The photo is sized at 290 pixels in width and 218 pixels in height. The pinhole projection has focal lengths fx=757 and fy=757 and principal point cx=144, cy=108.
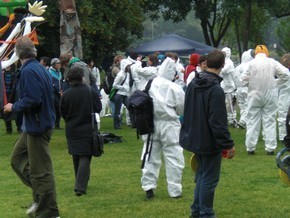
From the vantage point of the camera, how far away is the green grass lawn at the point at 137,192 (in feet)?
29.9

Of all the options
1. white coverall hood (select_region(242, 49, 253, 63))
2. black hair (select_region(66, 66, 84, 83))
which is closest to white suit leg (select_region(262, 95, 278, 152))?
white coverall hood (select_region(242, 49, 253, 63))

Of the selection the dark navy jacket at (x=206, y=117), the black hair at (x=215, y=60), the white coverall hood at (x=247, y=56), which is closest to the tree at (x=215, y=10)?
the white coverall hood at (x=247, y=56)

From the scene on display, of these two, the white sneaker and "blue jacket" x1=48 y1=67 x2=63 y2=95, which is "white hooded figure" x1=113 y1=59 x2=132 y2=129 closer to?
"blue jacket" x1=48 y1=67 x2=63 y2=95

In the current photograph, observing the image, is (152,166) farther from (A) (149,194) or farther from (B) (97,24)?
(B) (97,24)

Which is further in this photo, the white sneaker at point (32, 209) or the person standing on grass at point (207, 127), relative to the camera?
the white sneaker at point (32, 209)

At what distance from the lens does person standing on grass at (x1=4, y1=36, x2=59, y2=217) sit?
314 inches

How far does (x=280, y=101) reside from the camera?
633 inches

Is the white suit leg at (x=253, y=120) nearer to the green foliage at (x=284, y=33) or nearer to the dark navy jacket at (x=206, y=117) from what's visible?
the dark navy jacket at (x=206, y=117)

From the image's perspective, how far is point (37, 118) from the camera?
26.5 feet

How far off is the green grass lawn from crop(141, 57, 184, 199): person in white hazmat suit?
27 centimetres

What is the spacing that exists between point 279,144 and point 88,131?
692 cm

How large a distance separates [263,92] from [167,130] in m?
4.41

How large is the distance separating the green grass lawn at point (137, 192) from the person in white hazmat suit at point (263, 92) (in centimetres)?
44

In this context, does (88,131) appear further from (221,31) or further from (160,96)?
(221,31)
